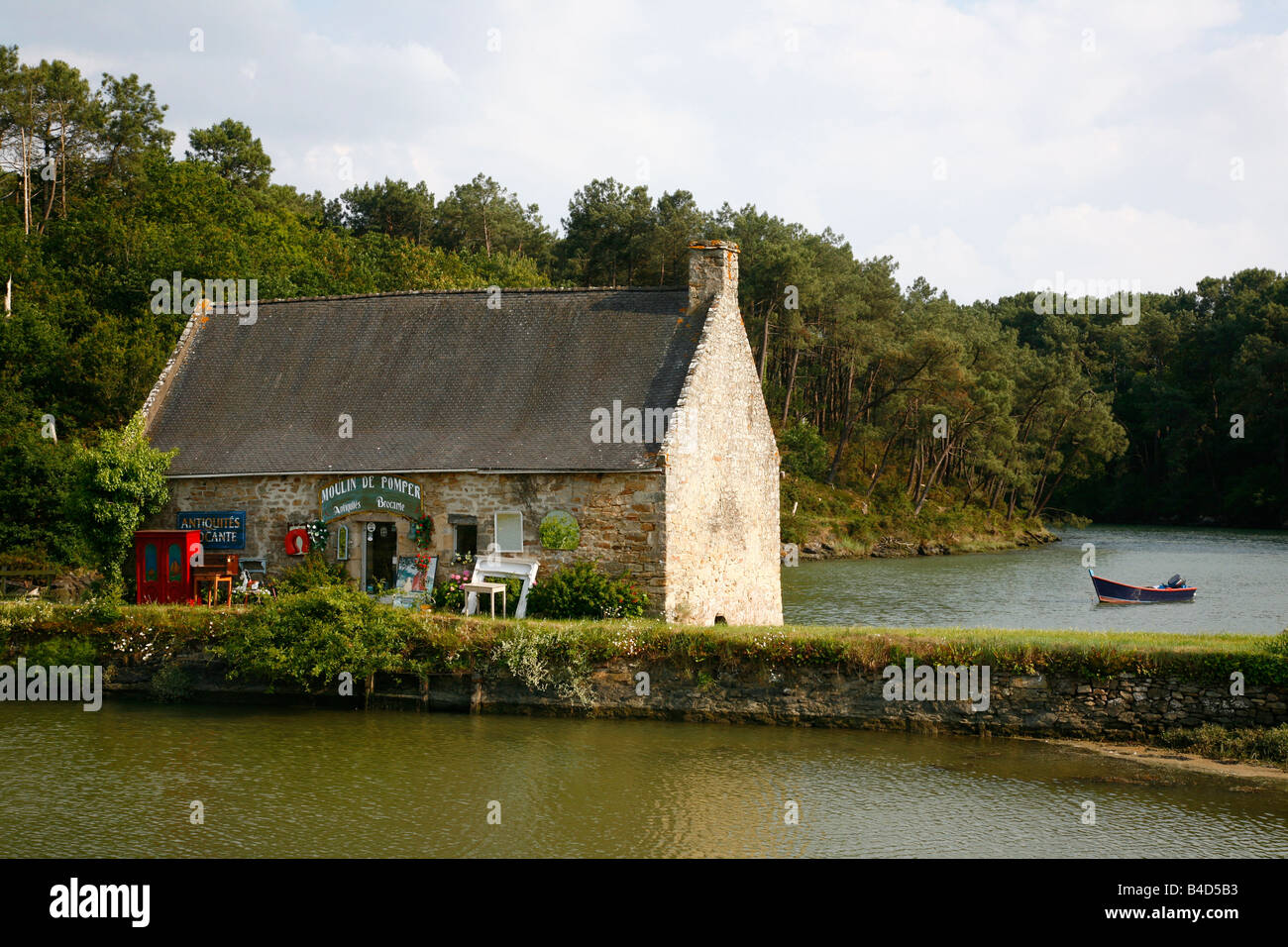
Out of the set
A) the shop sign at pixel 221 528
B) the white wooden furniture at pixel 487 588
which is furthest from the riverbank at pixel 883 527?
the white wooden furniture at pixel 487 588

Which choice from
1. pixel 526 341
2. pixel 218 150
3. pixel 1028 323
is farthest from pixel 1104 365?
pixel 526 341

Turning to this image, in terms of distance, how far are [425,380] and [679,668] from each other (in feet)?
31.4

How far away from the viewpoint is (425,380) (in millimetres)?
24422

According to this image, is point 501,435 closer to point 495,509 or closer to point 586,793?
point 495,509

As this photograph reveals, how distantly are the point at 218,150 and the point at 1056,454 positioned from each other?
185ft

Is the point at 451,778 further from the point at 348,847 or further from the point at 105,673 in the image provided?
the point at 105,673

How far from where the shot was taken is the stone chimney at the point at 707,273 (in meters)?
23.3

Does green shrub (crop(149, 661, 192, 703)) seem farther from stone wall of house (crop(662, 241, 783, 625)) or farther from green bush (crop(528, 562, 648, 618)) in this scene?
stone wall of house (crop(662, 241, 783, 625))

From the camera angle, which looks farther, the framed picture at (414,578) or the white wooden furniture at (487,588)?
the framed picture at (414,578)

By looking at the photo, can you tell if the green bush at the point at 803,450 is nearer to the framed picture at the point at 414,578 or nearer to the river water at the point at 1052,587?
the river water at the point at 1052,587

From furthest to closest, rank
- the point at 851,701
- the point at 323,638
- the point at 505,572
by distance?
1. the point at 505,572
2. the point at 323,638
3. the point at 851,701

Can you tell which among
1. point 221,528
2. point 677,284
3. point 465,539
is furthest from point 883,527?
point 221,528

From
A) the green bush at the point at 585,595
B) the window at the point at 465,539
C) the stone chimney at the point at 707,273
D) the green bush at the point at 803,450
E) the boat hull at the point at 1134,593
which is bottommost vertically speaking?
the boat hull at the point at 1134,593

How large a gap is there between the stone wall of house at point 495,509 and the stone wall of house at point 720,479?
1.62 feet
